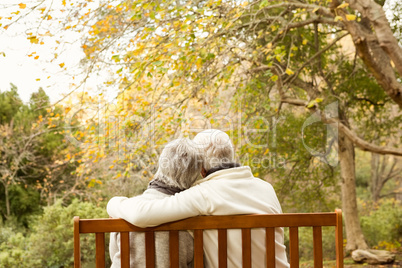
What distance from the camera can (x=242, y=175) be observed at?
1.85m

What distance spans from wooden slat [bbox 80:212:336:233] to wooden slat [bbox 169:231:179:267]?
0.13 feet

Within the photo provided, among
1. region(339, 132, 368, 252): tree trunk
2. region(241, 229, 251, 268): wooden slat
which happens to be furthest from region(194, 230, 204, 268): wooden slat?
region(339, 132, 368, 252): tree trunk

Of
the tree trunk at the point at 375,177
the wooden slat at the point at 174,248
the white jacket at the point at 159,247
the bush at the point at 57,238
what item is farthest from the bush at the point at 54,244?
the tree trunk at the point at 375,177

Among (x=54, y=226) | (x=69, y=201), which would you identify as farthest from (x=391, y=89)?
(x=69, y=201)

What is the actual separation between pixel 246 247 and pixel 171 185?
1.29ft

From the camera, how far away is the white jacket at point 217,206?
170 centimetres

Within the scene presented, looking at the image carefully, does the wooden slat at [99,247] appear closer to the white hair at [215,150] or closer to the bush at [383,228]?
the white hair at [215,150]

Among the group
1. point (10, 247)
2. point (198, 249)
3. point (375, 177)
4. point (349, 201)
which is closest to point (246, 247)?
point (198, 249)

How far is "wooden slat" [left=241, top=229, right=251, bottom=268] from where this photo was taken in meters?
1.77

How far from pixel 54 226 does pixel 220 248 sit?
17.9 feet

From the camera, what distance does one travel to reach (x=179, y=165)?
6.02 ft

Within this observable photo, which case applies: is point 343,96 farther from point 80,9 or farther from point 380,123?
point 80,9

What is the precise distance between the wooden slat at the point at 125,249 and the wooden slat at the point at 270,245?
55 centimetres

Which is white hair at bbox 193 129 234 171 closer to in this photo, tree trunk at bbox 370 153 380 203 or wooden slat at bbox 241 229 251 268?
wooden slat at bbox 241 229 251 268
